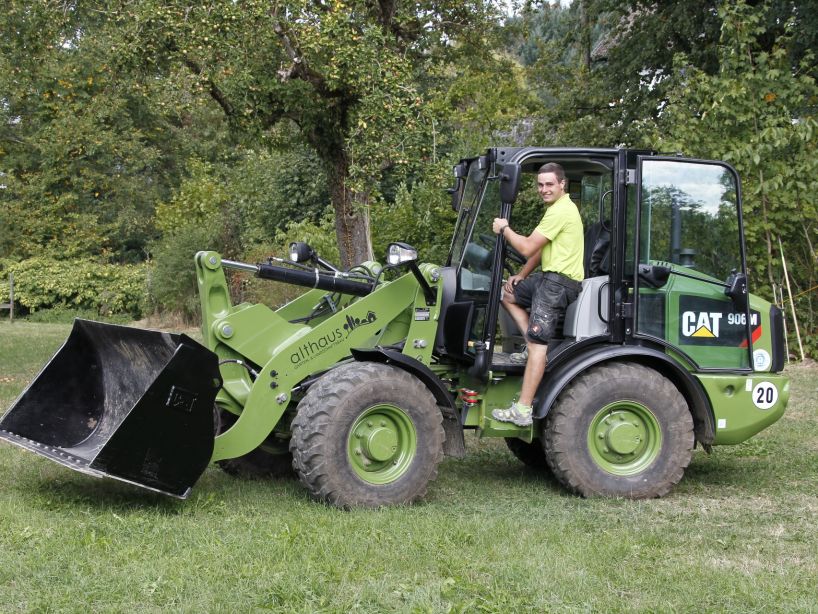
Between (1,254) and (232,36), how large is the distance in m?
20.0

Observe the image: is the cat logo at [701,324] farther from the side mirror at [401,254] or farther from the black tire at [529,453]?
the side mirror at [401,254]

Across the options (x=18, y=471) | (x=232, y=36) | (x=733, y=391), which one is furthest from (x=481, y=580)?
(x=232, y=36)

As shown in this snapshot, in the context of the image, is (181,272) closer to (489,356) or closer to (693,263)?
(489,356)

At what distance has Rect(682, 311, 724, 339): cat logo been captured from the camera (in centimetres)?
695

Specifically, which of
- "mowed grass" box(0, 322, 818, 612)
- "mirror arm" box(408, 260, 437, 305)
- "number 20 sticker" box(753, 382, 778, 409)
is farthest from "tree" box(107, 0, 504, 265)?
"number 20 sticker" box(753, 382, 778, 409)

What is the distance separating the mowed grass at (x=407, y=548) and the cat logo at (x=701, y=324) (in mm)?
1113

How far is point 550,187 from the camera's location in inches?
259

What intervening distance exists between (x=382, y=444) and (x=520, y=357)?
4.00ft

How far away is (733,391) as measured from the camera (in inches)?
276

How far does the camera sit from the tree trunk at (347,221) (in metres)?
15.0

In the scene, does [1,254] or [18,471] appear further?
[1,254]

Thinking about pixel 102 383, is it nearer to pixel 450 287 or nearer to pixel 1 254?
pixel 450 287

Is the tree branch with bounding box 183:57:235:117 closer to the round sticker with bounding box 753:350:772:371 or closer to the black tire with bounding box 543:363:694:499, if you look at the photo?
the black tire with bounding box 543:363:694:499

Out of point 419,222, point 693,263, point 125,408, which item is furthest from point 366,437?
point 419,222
